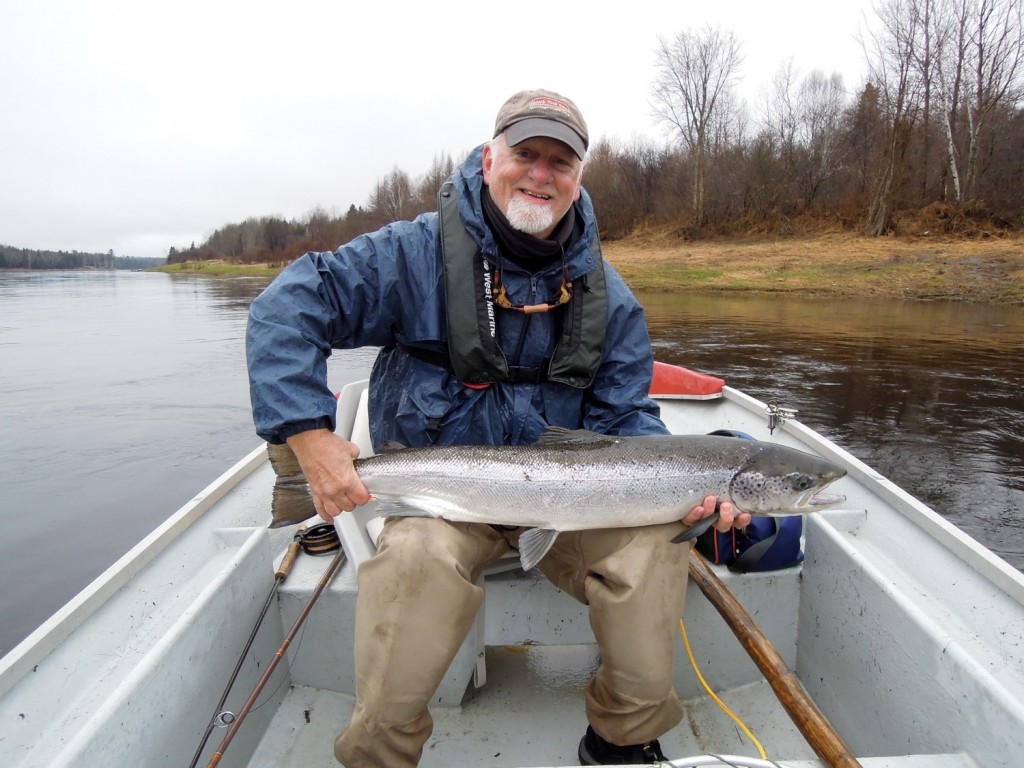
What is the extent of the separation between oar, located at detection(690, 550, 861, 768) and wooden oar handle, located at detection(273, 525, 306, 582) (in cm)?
182

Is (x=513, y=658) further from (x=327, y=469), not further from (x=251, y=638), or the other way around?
(x=327, y=469)

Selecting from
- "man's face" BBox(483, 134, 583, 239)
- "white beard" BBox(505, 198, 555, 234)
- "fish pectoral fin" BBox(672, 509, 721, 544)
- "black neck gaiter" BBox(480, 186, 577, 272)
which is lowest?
"fish pectoral fin" BBox(672, 509, 721, 544)

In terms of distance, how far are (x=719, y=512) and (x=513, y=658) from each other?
145cm

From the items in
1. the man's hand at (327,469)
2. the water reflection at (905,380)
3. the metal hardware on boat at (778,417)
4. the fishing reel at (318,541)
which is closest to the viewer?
the man's hand at (327,469)

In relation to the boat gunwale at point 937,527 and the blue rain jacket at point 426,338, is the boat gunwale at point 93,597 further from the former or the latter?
the boat gunwale at point 937,527

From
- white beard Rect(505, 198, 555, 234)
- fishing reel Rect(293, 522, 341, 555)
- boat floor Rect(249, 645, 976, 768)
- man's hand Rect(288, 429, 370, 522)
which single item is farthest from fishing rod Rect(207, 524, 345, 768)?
white beard Rect(505, 198, 555, 234)

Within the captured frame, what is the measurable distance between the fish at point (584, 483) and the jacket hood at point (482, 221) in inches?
34.1

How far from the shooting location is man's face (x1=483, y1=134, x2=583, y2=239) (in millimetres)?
2967

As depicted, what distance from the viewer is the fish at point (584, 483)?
257cm

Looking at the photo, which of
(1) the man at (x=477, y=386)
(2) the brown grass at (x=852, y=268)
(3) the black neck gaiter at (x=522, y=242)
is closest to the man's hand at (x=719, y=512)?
(1) the man at (x=477, y=386)

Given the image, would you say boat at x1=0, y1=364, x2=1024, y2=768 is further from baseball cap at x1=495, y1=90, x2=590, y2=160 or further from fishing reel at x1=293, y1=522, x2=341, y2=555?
baseball cap at x1=495, y1=90, x2=590, y2=160

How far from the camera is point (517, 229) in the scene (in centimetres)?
298

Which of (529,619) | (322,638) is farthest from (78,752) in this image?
(529,619)

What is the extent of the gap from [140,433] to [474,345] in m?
8.48
